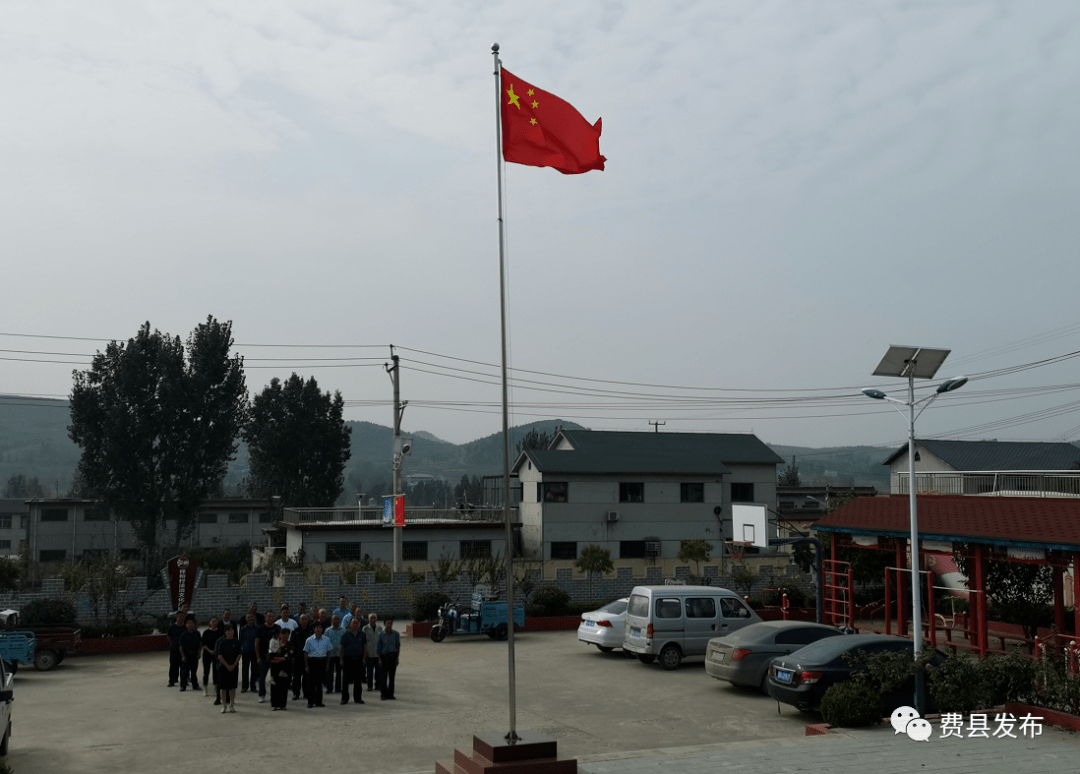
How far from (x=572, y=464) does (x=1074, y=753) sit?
40.3 m

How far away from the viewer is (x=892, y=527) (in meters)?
24.4

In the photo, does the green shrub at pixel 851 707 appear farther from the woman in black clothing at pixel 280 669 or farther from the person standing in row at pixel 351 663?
the woman in black clothing at pixel 280 669

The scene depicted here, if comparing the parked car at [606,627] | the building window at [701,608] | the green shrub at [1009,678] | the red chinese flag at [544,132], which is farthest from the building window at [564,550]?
the red chinese flag at [544,132]

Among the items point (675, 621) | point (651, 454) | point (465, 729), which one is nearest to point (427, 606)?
point (675, 621)

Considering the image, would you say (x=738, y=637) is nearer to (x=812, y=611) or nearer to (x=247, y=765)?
(x=247, y=765)

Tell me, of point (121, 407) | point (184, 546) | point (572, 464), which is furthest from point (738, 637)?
point (184, 546)

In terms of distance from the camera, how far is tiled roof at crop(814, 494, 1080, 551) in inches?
780

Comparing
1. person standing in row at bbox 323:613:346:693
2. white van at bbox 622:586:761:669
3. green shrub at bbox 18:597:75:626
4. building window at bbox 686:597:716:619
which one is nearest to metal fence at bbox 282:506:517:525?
green shrub at bbox 18:597:75:626

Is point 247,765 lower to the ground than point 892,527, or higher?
lower

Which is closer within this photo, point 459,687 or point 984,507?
point 459,687

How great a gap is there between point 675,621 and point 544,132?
1315 cm

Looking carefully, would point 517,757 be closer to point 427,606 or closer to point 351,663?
point 351,663

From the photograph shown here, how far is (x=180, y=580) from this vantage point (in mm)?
27438

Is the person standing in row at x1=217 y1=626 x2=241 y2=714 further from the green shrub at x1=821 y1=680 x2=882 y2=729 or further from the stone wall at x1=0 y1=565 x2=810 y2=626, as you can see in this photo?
the stone wall at x1=0 y1=565 x2=810 y2=626
